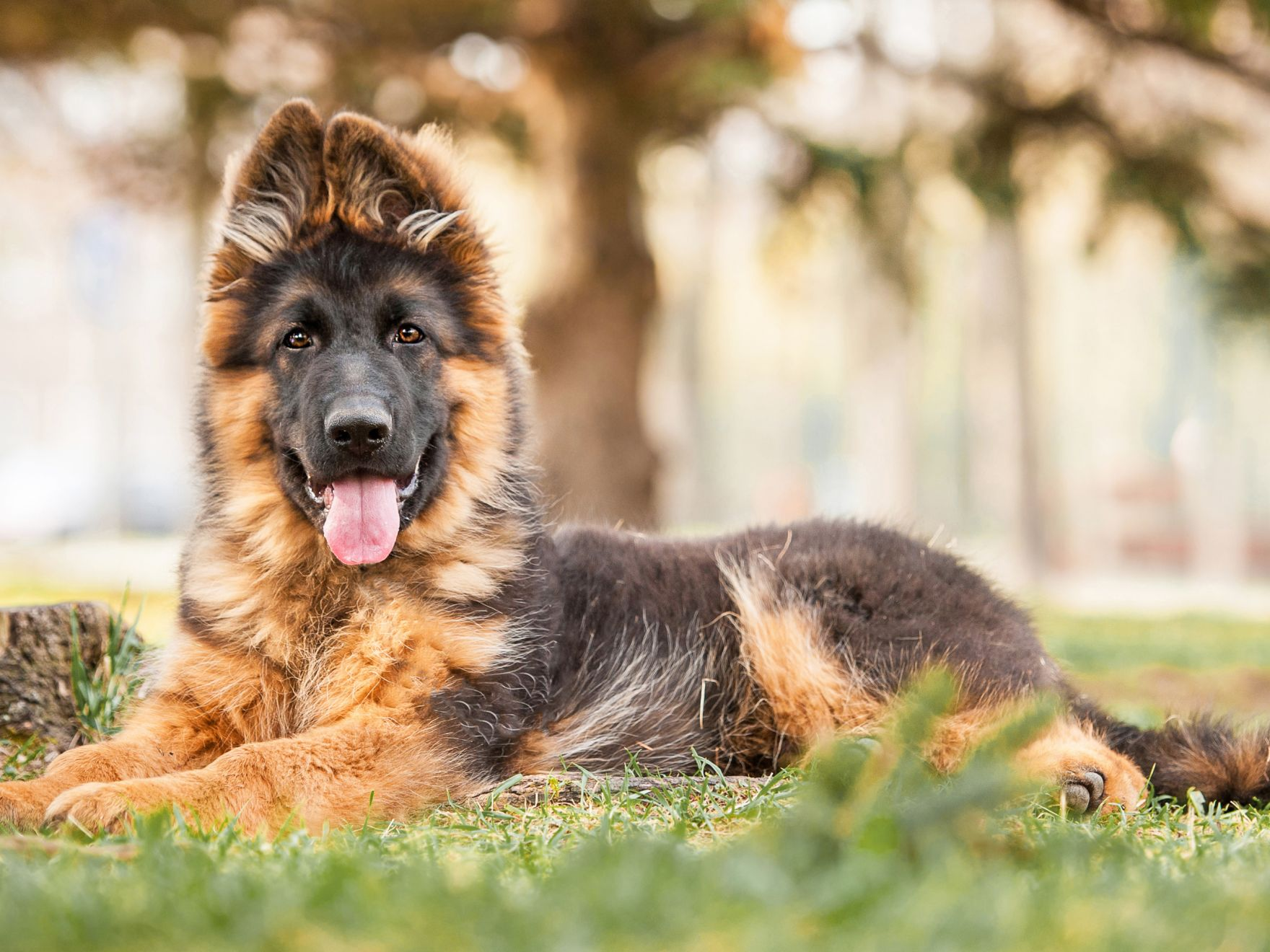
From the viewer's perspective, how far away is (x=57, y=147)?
1338 cm

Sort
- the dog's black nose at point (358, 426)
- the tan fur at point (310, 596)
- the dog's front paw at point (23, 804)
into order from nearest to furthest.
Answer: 1. the dog's front paw at point (23, 804)
2. the tan fur at point (310, 596)
3. the dog's black nose at point (358, 426)

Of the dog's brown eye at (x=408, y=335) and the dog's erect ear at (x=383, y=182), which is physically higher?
the dog's erect ear at (x=383, y=182)

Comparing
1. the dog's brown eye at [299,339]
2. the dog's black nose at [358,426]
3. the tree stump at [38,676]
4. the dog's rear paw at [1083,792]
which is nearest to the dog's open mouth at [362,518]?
the dog's black nose at [358,426]

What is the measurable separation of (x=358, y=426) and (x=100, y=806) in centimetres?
135

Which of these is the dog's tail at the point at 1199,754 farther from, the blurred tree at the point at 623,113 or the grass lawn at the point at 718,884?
the blurred tree at the point at 623,113

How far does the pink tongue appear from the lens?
416 centimetres

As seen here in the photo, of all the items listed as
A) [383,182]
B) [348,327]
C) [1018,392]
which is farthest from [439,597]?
[1018,392]

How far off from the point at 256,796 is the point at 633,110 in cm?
868

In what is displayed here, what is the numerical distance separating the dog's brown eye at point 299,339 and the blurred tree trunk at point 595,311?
6796mm

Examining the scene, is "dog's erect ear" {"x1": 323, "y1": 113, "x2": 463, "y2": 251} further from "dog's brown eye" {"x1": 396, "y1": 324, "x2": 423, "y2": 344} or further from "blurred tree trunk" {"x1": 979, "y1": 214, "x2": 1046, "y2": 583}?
"blurred tree trunk" {"x1": 979, "y1": 214, "x2": 1046, "y2": 583}

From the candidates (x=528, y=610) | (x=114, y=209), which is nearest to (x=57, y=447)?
(x=114, y=209)

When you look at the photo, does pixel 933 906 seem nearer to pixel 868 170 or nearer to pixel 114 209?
pixel 868 170

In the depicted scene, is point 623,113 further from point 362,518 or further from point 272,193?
point 362,518

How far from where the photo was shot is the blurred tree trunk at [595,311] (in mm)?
11273
